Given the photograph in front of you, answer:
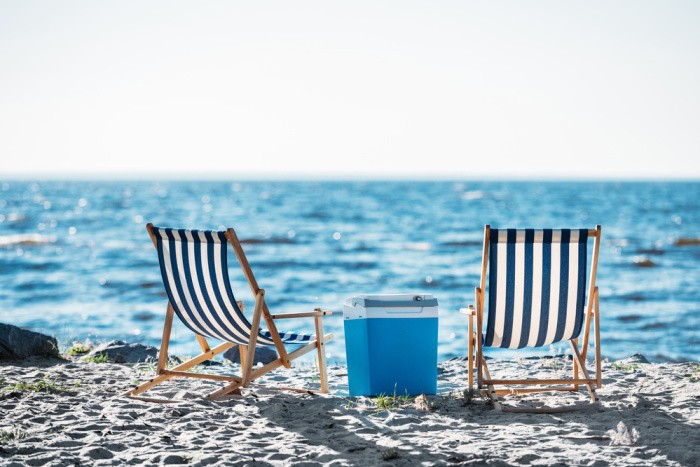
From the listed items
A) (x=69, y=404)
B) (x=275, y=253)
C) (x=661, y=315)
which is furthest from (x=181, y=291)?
(x=275, y=253)

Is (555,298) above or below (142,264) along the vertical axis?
above

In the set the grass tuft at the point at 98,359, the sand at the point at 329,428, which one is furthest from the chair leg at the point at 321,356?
the grass tuft at the point at 98,359

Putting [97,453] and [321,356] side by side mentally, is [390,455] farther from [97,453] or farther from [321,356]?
[321,356]

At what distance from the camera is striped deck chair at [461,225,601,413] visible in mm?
4168

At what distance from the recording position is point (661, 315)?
36.5 feet

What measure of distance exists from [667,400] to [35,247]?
21.5m

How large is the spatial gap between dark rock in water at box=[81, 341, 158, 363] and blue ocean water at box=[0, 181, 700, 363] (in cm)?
82

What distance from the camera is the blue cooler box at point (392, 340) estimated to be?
4305 millimetres

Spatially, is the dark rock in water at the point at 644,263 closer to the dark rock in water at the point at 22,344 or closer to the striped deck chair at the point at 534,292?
the striped deck chair at the point at 534,292

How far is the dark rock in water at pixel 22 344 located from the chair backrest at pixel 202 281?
1.64m

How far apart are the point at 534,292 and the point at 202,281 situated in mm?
1852

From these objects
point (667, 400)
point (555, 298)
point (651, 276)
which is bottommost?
point (651, 276)

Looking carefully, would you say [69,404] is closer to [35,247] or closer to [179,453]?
[179,453]

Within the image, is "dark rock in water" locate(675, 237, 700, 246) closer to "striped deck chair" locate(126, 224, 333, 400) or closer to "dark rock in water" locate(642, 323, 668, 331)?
"dark rock in water" locate(642, 323, 668, 331)
